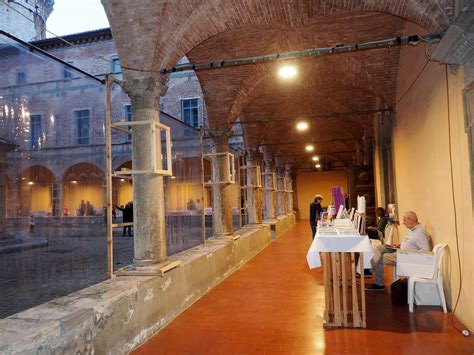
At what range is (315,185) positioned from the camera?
23266 mm

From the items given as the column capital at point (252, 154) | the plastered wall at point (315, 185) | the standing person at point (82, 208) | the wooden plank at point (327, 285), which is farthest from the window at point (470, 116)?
the plastered wall at point (315, 185)

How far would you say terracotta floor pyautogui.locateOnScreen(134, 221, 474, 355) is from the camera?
3465mm

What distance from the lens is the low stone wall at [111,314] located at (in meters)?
2.45

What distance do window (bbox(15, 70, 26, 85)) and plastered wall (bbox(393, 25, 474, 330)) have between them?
161 inches

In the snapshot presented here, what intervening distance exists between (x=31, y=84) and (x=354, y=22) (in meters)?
5.06

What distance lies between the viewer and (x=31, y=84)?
371 centimetres

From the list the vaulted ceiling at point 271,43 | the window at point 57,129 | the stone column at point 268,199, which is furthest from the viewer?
the stone column at point 268,199

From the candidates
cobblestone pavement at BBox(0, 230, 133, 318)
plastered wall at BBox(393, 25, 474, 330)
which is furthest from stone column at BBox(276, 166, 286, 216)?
plastered wall at BBox(393, 25, 474, 330)

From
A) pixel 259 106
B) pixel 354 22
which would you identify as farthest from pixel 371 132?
pixel 354 22

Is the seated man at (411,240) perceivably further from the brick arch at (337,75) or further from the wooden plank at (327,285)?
the brick arch at (337,75)

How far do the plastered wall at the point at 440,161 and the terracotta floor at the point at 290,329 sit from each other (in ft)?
1.65

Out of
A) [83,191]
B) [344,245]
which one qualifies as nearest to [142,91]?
[344,245]

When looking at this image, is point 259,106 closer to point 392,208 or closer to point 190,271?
point 392,208

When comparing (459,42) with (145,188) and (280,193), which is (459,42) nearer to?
(145,188)
